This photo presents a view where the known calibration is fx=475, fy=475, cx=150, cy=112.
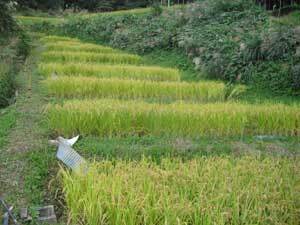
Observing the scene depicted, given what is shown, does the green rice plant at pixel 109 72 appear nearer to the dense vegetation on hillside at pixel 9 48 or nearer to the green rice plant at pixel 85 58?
the dense vegetation on hillside at pixel 9 48

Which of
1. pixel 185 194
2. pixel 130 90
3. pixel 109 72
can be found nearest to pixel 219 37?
pixel 109 72

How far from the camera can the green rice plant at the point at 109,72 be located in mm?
10531

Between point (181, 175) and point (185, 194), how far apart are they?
1.27 ft

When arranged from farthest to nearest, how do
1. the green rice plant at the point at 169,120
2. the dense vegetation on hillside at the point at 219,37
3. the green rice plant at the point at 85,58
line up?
the green rice plant at the point at 85,58 → the dense vegetation on hillside at the point at 219,37 → the green rice plant at the point at 169,120

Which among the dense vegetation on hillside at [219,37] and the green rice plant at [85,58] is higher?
the dense vegetation on hillside at [219,37]

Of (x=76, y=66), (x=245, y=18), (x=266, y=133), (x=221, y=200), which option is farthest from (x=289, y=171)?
(x=245, y=18)

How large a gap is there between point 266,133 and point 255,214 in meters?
3.23

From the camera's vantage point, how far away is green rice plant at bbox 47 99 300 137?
245 inches

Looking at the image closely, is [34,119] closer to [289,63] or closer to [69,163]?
[69,163]

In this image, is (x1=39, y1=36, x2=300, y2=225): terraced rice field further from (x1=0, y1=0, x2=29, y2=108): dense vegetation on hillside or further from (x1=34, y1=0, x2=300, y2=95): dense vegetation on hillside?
(x1=34, y1=0, x2=300, y2=95): dense vegetation on hillside

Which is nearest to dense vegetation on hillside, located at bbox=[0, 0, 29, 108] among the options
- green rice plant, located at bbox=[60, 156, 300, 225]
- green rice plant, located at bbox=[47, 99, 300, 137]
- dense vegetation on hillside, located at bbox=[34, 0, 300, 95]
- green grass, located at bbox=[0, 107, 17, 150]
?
green grass, located at bbox=[0, 107, 17, 150]

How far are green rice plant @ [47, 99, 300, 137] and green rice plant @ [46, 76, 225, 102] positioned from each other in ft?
5.79

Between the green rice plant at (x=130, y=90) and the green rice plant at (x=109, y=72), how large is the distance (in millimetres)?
1553

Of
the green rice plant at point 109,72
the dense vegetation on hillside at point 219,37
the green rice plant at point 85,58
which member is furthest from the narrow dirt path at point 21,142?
the dense vegetation on hillside at point 219,37
